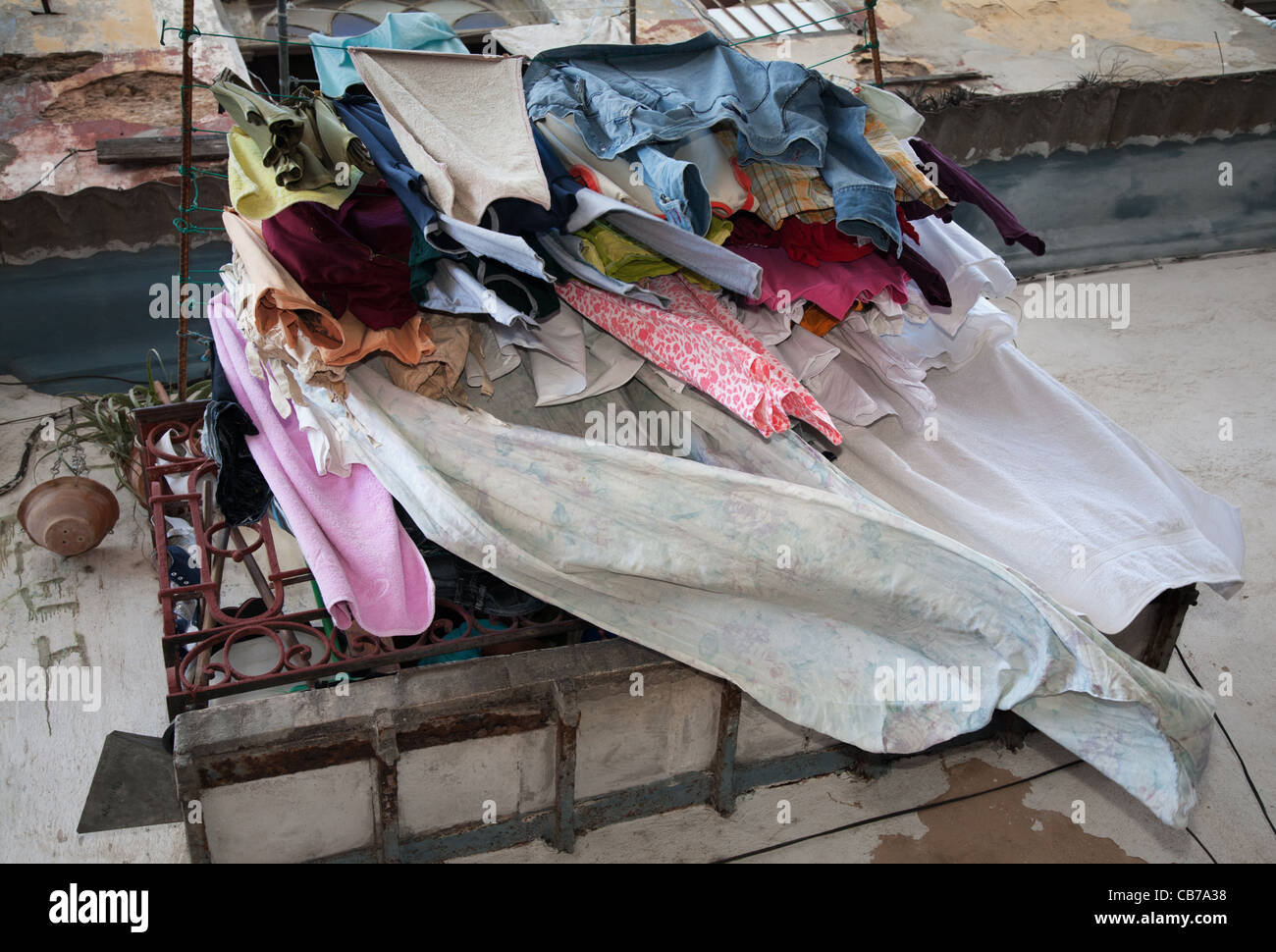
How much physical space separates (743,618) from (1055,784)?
3.96 ft

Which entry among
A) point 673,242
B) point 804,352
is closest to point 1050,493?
point 804,352

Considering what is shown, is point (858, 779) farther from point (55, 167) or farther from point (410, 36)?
point (55, 167)

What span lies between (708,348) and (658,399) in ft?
1.16

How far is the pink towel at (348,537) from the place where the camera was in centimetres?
287

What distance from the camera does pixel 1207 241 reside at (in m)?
6.38

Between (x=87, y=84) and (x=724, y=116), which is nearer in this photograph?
(x=724, y=116)

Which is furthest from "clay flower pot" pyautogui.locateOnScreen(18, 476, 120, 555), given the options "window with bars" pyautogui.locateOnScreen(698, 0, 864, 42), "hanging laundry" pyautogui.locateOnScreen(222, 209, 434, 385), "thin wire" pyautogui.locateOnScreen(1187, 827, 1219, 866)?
"window with bars" pyautogui.locateOnScreen(698, 0, 864, 42)

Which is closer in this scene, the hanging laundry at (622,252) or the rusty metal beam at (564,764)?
the rusty metal beam at (564,764)

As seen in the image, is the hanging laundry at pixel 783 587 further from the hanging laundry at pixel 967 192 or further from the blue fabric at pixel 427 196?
the hanging laundry at pixel 967 192

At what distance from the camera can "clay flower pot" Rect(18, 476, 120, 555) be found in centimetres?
399

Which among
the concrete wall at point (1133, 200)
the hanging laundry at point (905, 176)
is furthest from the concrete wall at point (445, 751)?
the concrete wall at point (1133, 200)

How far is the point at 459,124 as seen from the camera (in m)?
3.01

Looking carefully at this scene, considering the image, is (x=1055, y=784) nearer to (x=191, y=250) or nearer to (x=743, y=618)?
(x=743, y=618)

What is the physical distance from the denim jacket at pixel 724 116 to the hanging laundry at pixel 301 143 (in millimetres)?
498
